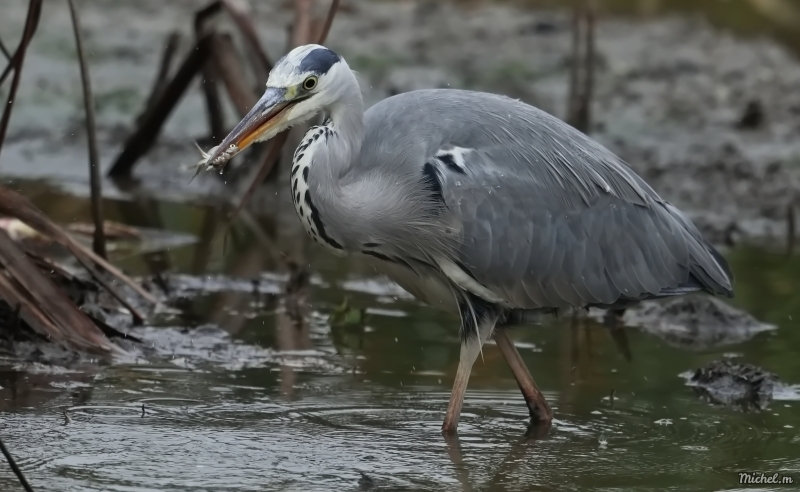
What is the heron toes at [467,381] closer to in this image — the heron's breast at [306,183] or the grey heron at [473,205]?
the grey heron at [473,205]

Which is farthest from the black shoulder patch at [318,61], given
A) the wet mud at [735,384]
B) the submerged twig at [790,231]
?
the submerged twig at [790,231]

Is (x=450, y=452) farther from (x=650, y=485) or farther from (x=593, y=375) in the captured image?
(x=593, y=375)

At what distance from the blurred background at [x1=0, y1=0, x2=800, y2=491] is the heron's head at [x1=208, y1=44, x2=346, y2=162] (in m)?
1.09

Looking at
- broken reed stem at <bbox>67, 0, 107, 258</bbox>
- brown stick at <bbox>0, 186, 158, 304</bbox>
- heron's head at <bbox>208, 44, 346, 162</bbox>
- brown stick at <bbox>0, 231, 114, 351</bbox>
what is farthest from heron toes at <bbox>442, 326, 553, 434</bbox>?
broken reed stem at <bbox>67, 0, 107, 258</bbox>

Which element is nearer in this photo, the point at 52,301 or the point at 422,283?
the point at 422,283

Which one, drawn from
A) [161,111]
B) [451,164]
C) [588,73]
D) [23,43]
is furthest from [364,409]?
[588,73]

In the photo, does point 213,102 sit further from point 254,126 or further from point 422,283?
point 254,126

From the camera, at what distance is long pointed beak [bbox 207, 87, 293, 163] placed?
524 cm

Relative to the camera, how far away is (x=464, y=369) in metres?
5.54

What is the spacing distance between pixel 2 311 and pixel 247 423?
1.43m

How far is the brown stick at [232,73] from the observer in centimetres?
872

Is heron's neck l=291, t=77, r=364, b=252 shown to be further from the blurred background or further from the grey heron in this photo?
the blurred background

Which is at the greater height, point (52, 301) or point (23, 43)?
point (23, 43)

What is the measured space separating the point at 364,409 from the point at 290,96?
4.27ft
